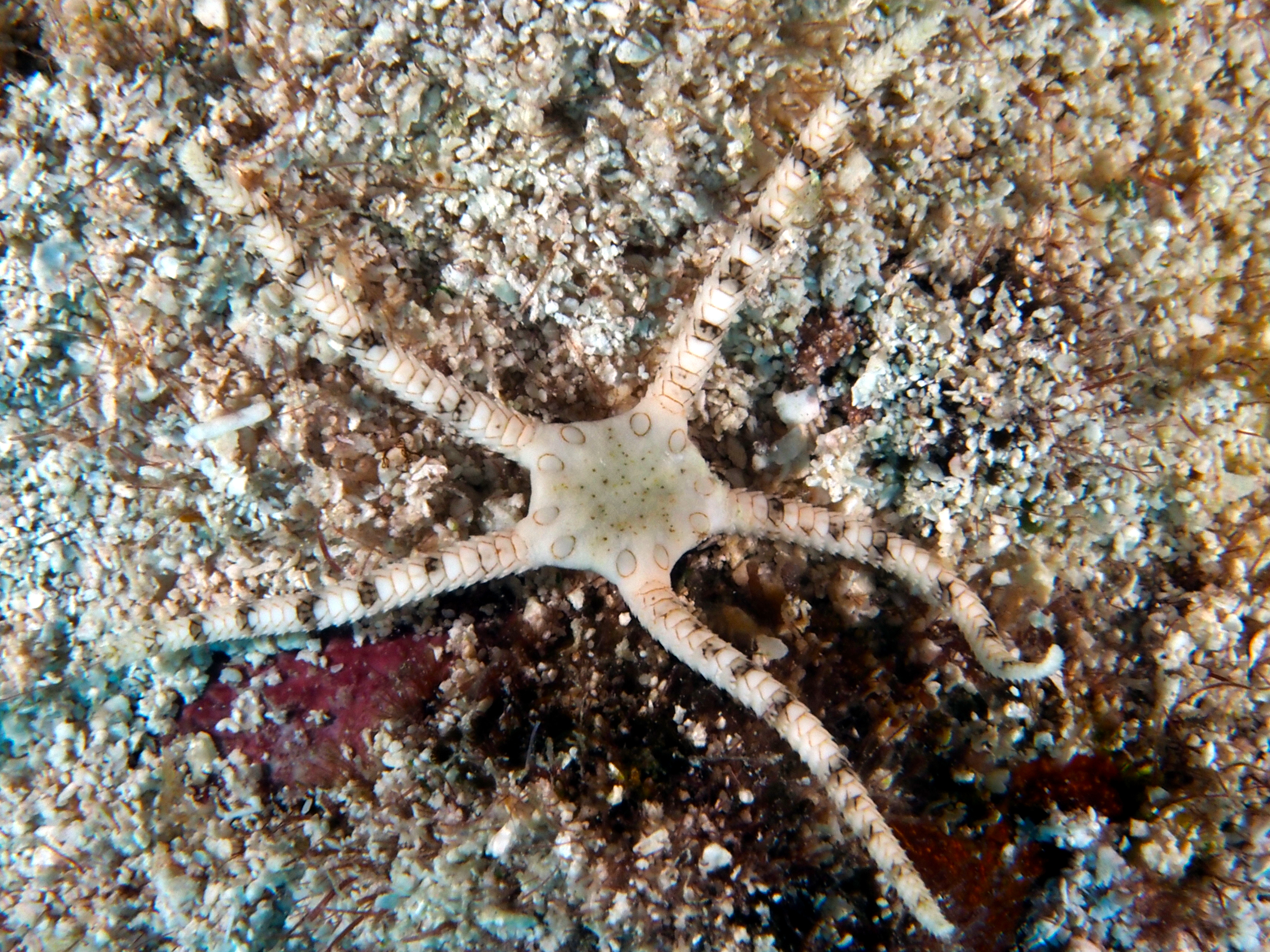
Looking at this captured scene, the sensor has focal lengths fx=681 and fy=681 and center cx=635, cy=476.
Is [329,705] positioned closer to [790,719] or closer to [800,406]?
[790,719]

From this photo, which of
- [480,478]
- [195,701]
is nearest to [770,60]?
[480,478]

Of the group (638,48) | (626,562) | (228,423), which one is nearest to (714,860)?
(626,562)

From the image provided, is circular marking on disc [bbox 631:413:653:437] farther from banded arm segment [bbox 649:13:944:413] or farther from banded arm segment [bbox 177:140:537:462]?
banded arm segment [bbox 177:140:537:462]

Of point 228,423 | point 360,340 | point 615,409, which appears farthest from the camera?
point 615,409

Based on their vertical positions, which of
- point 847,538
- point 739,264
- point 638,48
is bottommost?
point 847,538

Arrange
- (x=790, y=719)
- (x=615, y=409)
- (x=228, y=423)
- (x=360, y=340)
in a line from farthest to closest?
(x=615, y=409) < (x=228, y=423) < (x=360, y=340) < (x=790, y=719)

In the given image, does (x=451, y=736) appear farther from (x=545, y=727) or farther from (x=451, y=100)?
(x=451, y=100)

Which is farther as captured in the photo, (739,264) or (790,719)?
(739,264)
